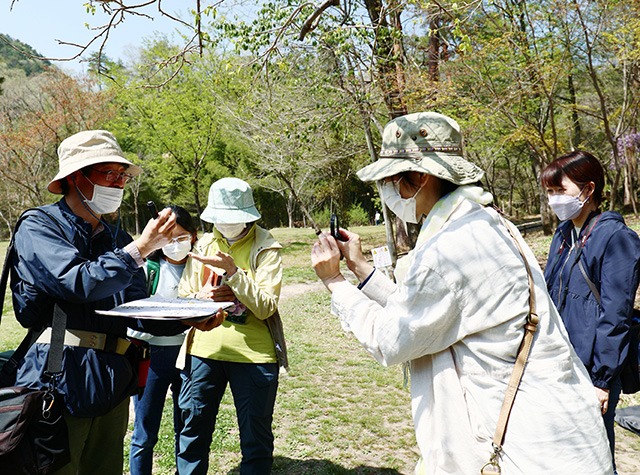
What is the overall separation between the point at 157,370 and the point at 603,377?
2798 mm

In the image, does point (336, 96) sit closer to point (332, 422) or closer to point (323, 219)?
point (332, 422)

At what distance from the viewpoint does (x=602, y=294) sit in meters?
2.62

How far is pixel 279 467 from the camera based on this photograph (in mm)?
3645

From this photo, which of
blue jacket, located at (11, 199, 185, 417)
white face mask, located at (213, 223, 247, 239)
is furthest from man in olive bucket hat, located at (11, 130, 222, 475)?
white face mask, located at (213, 223, 247, 239)

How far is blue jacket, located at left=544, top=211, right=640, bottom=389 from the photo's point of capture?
2.56 m

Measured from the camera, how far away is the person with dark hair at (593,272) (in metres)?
2.57

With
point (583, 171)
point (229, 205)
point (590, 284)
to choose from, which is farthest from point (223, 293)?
point (583, 171)

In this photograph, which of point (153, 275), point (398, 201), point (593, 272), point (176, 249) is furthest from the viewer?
point (153, 275)

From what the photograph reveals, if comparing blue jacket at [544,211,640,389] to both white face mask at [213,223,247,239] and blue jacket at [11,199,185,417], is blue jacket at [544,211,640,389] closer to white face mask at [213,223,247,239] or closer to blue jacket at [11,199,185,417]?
white face mask at [213,223,247,239]

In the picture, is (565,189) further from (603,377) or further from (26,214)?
(26,214)

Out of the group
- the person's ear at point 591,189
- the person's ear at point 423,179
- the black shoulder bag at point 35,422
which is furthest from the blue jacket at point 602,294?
the black shoulder bag at point 35,422

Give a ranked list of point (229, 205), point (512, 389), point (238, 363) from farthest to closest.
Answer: point (229, 205)
point (238, 363)
point (512, 389)

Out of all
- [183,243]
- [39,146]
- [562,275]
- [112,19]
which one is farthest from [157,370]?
[39,146]

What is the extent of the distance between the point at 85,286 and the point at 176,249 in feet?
5.10
